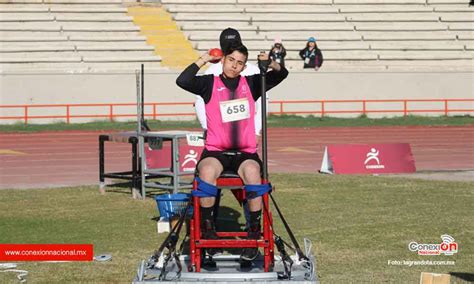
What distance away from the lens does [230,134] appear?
878 cm

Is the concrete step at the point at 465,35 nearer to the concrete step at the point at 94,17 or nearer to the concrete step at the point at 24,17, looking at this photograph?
the concrete step at the point at 94,17

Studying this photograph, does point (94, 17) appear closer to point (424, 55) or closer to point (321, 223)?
point (424, 55)

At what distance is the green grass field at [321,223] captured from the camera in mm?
9680

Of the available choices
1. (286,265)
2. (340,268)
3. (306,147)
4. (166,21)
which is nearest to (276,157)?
(306,147)

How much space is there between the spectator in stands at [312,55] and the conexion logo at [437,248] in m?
26.7

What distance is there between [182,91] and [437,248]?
84.9 feet

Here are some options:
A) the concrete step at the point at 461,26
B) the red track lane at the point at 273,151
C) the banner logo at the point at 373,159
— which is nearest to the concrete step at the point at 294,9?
the concrete step at the point at 461,26

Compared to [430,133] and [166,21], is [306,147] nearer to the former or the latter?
[430,133]

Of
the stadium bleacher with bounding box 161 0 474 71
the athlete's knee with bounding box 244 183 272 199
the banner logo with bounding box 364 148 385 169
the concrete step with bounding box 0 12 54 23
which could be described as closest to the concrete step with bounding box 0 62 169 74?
the stadium bleacher with bounding box 161 0 474 71

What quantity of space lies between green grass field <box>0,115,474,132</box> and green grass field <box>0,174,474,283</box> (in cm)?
1506

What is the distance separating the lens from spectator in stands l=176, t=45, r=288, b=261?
28.1 ft

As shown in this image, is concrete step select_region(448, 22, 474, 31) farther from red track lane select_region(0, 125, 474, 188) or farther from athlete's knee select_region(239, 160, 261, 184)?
athlete's knee select_region(239, 160, 261, 184)

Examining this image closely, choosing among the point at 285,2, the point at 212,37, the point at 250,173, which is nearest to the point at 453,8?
the point at 285,2

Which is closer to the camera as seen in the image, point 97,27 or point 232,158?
point 232,158
